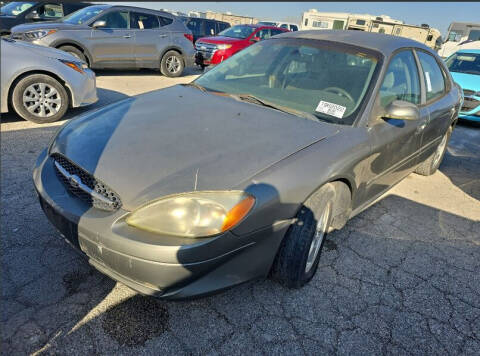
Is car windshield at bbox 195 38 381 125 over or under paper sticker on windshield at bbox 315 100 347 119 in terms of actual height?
over

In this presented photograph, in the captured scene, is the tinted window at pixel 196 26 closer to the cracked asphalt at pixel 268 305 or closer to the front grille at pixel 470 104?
the front grille at pixel 470 104

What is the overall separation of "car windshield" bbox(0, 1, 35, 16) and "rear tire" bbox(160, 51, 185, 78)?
12.7ft

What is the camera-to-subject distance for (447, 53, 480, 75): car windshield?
294 inches

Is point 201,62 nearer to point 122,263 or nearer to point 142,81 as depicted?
point 142,81

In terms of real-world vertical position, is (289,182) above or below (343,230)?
above

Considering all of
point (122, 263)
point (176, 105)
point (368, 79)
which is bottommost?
point (122, 263)

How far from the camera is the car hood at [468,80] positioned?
22.2 feet

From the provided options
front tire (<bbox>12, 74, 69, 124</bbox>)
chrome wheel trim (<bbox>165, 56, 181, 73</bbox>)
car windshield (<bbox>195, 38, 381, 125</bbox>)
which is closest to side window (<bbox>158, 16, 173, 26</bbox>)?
chrome wheel trim (<bbox>165, 56, 181, 73</bbox>)

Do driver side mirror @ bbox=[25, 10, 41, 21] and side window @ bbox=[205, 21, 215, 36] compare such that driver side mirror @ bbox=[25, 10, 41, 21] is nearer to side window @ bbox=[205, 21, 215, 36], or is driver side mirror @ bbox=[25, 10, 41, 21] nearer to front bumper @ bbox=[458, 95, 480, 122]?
side window @ bbox=[205, 21, 215, 36]

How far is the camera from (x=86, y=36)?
7.45 metres

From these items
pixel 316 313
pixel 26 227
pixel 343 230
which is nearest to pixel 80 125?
pixel 26 227

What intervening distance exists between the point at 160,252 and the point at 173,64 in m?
8.62

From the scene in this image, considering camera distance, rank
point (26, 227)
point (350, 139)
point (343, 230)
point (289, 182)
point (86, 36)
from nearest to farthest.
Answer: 1. point (289, 182)
2. point (350, 139)
3. point (26, 227)
4. point (343, 230)
5. point (86, 36)

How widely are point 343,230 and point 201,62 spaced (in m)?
8.82
